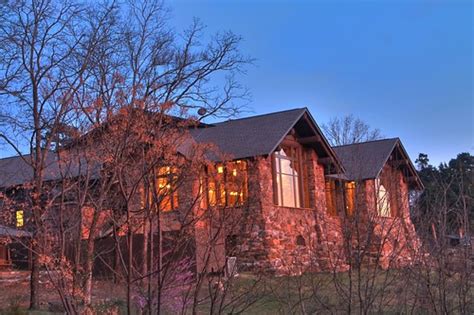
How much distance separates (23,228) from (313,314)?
6.66 m

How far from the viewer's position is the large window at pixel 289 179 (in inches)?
1024

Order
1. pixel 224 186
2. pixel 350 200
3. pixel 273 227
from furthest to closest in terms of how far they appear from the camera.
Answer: pixel 350 200 < pixel 273 227 < pixel 224 186

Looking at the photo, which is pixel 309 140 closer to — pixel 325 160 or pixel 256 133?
pixel 325 160

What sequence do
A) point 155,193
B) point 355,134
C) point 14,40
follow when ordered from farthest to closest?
point 355,134 < point 14,40 < point 155,193

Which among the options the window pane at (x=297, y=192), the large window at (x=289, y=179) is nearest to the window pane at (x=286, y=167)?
the large window at (x=289, y=179)

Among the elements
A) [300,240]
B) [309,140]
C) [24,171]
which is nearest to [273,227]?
[300,240]

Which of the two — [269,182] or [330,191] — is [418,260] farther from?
[330,191]

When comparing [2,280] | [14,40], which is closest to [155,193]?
[14,40]

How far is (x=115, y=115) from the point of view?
1001 centimetres

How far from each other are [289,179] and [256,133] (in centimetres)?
248

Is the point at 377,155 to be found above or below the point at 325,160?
above

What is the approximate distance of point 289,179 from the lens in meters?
27.0

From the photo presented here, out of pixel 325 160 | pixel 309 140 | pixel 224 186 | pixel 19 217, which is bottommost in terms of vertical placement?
pixel 19 217

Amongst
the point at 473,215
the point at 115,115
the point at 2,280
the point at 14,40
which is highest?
the point at 14,40
